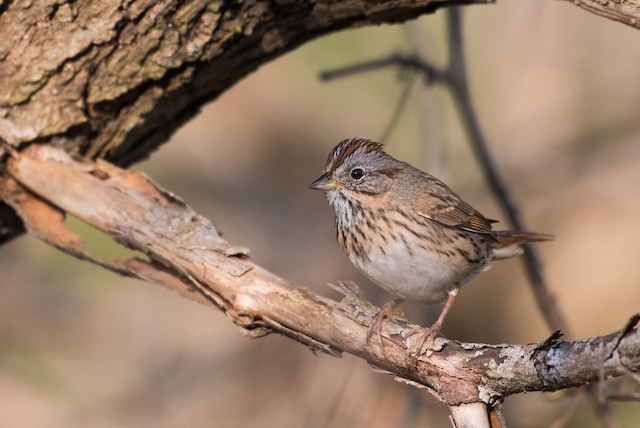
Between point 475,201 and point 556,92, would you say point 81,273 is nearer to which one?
point 475,201

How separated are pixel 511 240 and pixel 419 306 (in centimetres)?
159

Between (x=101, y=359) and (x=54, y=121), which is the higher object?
(x=101, y=359)

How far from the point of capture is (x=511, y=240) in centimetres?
422

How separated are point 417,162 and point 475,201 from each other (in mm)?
1014

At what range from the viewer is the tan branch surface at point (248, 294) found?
2490mm

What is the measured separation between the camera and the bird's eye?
397cm

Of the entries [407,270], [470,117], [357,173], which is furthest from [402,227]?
[470,117]

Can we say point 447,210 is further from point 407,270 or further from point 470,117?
point 470,117

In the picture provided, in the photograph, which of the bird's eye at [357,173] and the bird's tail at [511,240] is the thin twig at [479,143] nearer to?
the bird's tail at [511,240]

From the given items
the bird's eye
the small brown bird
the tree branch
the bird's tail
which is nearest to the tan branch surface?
the small brown bird

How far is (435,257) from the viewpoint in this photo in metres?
3.76

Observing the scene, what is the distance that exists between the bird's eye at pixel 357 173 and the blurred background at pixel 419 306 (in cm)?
167

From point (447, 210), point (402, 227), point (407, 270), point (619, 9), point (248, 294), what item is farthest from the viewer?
point (447, 210)

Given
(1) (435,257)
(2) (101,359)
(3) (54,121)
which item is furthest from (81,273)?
(1) (435,257)
